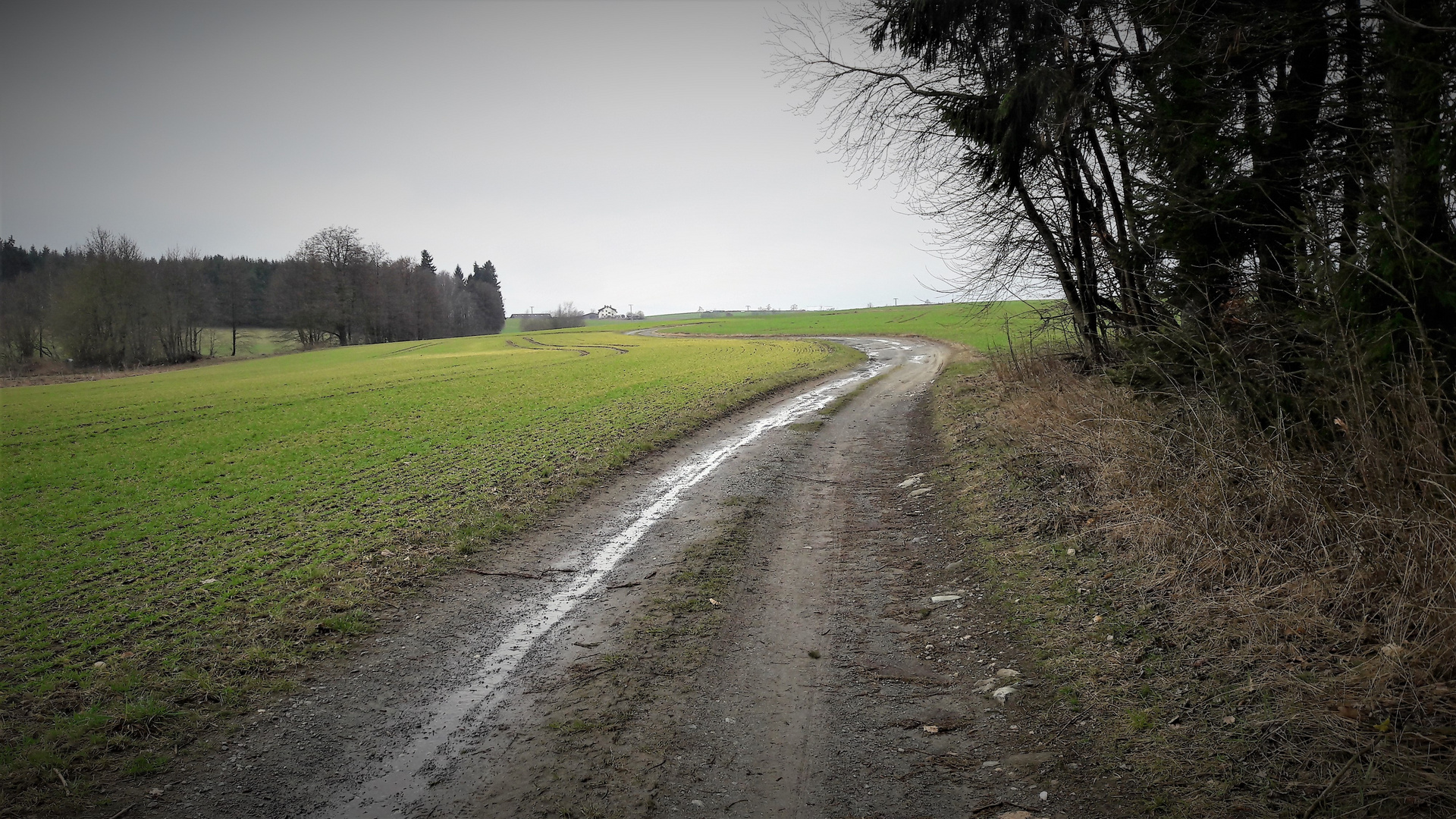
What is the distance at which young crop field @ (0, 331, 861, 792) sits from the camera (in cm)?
498

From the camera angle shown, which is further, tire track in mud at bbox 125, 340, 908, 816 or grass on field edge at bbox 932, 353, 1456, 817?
tire track in mud at bbox 125, 340, 908, 816

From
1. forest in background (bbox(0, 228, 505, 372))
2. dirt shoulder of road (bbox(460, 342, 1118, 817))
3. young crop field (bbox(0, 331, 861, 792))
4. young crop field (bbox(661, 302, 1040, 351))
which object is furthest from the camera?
forest in background (bbox(0, 228, 505, 372))

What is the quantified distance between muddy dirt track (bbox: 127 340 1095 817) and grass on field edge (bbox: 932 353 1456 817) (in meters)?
0.44

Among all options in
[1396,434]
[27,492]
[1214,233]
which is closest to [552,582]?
[1396,434]

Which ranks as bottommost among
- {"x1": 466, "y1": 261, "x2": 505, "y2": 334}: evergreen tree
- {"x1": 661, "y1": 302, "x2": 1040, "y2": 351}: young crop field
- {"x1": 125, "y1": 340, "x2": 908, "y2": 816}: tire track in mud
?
{"x1": 125, "y1": 340, "x2": 908, "y2": 816}: tire track in mud

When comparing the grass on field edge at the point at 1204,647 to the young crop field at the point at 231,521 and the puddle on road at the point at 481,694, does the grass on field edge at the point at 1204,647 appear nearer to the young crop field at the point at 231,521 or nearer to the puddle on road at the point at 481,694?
the puddle on road at the point at 481,694

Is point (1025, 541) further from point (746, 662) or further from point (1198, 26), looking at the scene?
point (1198, 26)

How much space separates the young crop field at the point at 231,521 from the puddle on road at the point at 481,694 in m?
1.44

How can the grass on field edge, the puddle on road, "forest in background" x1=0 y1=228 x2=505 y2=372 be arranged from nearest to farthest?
the grass on field edge, the puddle on road, "forest in background" x1=0 y1=228 x2=505 y2=372

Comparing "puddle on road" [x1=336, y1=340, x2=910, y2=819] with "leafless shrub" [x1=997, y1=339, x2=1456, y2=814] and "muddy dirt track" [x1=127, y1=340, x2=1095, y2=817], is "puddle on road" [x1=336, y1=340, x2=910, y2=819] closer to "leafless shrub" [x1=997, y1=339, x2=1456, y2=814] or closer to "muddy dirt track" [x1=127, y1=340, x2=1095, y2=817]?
"muddy dirt track" [x1=127, y1=340, x2=1095, y2=817]

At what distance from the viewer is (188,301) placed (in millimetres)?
66750

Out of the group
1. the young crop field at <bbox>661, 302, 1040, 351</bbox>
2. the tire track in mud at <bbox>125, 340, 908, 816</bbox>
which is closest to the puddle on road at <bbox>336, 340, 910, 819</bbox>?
the tire track in mud at <bbox>125, 340, 908, 816</bbox>

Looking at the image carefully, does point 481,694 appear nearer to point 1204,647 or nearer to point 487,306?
point 1204,647

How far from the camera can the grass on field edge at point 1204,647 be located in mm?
3316
